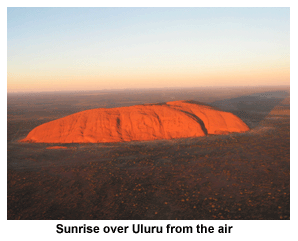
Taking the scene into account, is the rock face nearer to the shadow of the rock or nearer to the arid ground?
the arid ground

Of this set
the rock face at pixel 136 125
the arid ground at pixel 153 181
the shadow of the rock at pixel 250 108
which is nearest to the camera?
the arid ground at pixel 153 181

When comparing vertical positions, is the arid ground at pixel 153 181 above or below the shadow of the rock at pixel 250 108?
below

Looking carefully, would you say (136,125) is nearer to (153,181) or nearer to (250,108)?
(153,181)

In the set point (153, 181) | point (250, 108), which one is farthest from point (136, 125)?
point (250, 108)

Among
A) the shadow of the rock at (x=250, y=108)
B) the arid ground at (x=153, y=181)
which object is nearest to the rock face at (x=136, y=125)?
the arid ground at (x=153, y=181)

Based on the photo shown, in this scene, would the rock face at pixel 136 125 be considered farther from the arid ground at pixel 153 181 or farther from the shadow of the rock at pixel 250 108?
the shadow of the rock at pixel 250 108

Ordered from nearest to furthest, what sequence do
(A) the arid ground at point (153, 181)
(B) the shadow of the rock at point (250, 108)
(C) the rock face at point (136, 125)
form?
1. (A) the arid ground at point (153, 181)
2. (C) the rock face at point (136, 125)
3. (B) the shadow of the rock at point (250, 108)

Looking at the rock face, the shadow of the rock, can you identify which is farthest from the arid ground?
the shadow of the rock
